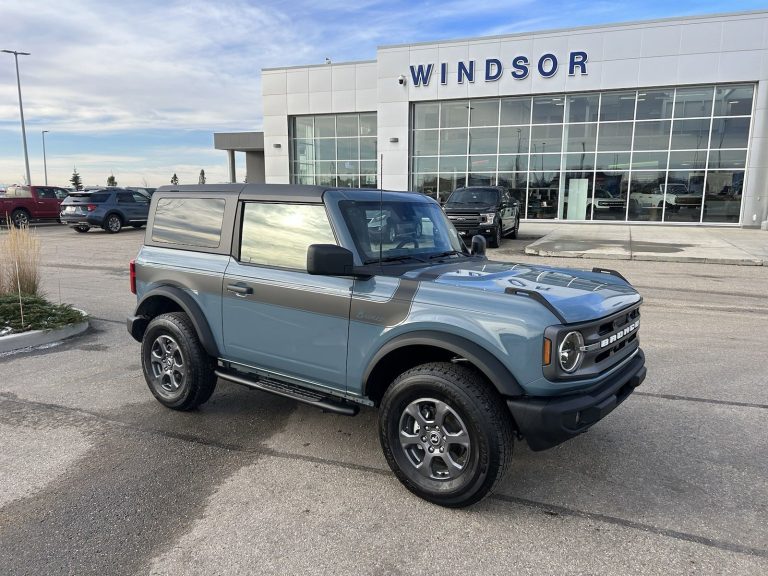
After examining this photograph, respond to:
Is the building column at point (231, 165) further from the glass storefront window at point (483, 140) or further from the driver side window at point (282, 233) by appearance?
the driver side window at point (282, 233)

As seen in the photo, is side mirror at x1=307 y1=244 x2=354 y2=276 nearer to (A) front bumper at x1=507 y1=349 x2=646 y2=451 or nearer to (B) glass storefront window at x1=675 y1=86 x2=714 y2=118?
(A) front bumper at x1=507 y1=349 x2=646 y2=451

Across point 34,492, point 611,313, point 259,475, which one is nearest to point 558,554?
point 611,313

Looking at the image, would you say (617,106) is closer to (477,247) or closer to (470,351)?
(477,247)

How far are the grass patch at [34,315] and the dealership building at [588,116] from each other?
15528 millimetres

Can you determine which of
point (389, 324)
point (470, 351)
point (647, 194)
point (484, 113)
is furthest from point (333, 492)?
point (484, 113)

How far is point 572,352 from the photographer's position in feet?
9.61

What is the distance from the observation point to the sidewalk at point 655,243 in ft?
46.2

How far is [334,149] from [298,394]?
29393 millimetres

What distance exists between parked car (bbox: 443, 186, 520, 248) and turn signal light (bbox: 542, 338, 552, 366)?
1276 centimetres

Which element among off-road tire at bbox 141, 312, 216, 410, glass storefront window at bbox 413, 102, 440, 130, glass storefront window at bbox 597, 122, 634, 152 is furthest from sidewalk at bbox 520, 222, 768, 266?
off-road tire at bbox 141, 312, 216, 410

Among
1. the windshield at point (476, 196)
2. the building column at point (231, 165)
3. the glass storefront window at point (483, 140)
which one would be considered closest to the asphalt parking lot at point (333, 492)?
the windshield at point (476, 196)

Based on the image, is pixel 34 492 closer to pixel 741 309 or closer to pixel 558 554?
pixel 558 554

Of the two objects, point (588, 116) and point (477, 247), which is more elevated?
point (588, 116)

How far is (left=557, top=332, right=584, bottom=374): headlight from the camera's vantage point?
2873 millimetres
